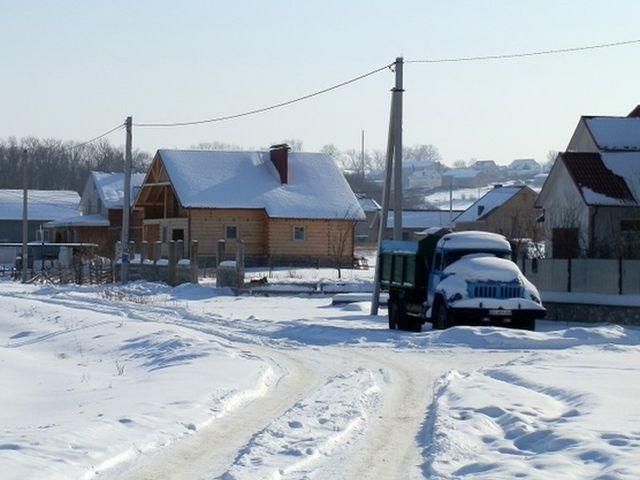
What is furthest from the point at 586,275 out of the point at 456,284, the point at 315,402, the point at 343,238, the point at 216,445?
the point at 343,238

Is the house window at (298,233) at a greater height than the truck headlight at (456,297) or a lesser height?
greater

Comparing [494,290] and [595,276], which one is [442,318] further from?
[595,276]

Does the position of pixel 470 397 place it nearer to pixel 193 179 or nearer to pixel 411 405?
pixel 411 405

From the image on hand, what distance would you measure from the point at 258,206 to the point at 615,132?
24.1m

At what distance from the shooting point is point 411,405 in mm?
15148

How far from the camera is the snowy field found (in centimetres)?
1074

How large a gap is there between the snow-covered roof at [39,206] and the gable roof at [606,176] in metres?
68.8

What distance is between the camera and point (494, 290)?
2700 cm

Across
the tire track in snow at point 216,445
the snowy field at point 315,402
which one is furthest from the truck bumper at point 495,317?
the tire track in snow at point 216,445

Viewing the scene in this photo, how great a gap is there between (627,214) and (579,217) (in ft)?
6.25

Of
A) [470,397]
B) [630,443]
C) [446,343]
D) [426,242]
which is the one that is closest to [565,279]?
[426,242]

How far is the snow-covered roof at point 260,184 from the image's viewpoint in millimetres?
65688

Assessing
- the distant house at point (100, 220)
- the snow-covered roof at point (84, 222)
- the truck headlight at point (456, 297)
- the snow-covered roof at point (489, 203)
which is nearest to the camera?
the truck headlight at point (456, 297)

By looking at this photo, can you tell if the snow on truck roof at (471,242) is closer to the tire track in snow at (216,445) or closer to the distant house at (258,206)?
the tire track in snow at (216,445)
